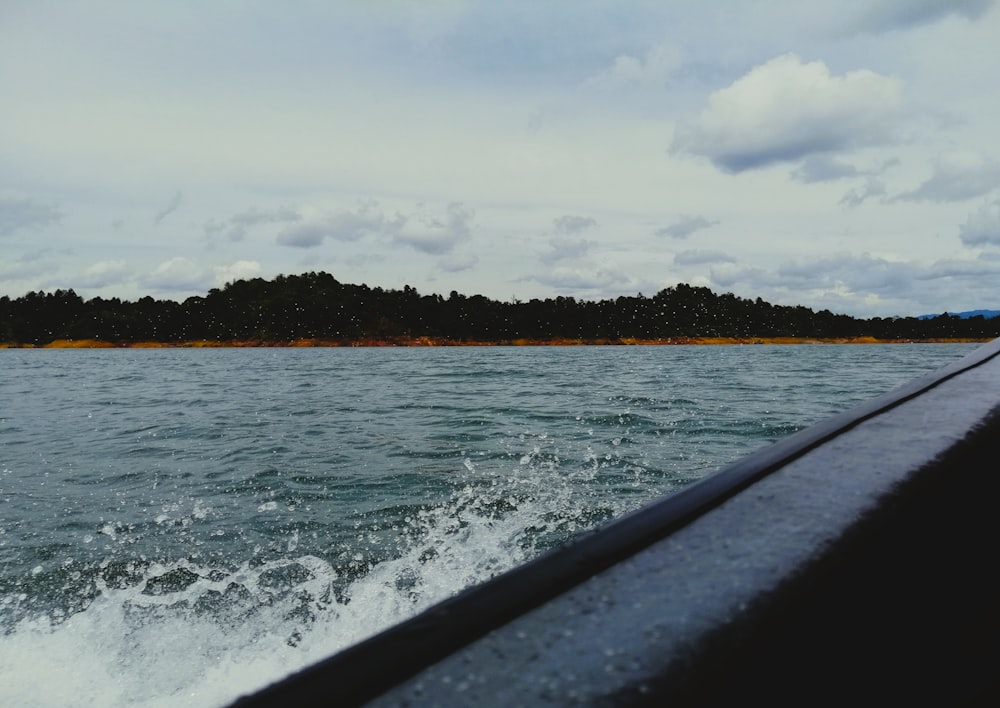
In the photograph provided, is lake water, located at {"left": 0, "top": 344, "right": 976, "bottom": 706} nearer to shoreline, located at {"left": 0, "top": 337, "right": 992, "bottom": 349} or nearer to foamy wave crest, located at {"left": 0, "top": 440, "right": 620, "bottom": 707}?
foamy wave crest, located at {"left": 0, "top": 440, "right": 620, "bottom": 707}

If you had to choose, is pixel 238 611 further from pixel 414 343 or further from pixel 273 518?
pixel 414 343

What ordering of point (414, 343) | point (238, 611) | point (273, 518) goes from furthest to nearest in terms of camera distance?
point (414, 343) → point (273, 518) → point (238, 611)

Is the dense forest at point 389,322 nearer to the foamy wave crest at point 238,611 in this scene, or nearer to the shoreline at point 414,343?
the shoreline at point 414,343

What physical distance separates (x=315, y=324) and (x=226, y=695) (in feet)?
403

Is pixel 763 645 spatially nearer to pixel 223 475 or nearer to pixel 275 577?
pixel 275 577

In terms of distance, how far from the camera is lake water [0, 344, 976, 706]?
4184 millimetres

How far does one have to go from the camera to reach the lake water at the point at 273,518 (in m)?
4.18

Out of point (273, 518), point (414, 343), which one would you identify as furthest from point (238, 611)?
point (414, 343)

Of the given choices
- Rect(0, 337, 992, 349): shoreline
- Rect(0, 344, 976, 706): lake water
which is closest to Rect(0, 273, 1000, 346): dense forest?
Rect(0, 337, 992, 349): shoreline

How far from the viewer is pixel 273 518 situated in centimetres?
677

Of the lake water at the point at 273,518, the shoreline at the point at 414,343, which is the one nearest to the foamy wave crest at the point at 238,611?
the lake water at the point at 273,518

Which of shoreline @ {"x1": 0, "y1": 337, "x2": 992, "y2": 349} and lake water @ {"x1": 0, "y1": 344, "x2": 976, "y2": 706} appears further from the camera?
shoreline @ {"x1": 0, "y1": 337, "x2": 992, "y2": 349}

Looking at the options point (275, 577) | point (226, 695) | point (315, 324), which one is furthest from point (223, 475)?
point (315, 324)

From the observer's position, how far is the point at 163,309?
129 m
